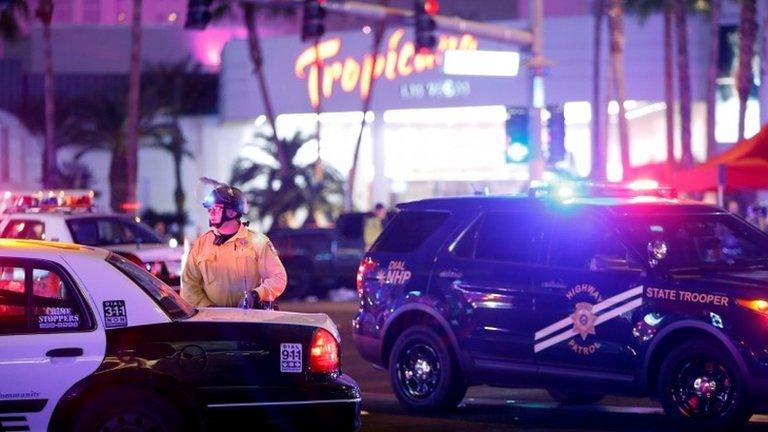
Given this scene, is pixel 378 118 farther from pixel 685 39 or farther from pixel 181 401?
pixel 181 401

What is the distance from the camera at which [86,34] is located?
6072 cm

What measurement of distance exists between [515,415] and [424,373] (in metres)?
0.80

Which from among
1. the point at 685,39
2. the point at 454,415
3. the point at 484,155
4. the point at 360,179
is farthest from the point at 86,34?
the point at 454,415

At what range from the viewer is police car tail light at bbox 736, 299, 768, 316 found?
10.2 meters

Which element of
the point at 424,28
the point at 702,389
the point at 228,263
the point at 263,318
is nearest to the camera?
the point at 263,318

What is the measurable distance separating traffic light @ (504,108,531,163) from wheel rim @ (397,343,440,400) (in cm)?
956

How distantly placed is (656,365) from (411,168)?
4114 cm

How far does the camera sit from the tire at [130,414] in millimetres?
8250

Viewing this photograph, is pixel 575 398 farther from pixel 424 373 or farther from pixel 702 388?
pixel 702 388

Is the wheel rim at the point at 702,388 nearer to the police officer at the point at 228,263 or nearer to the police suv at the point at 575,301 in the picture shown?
the police suv at the point at 575,301

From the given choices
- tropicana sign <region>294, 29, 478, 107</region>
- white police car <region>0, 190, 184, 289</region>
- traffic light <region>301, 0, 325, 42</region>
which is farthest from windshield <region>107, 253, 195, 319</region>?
tropicana sign <region>294, 29, 478, 107</region>

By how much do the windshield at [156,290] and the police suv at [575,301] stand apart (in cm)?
334

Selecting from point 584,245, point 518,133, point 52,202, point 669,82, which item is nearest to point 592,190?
point 584,245

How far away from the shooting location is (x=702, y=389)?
10.6 meters
